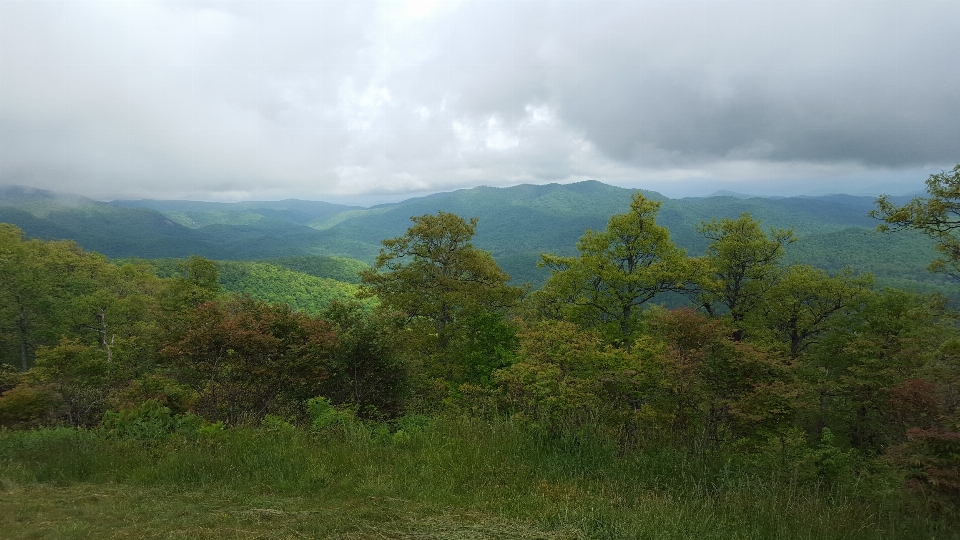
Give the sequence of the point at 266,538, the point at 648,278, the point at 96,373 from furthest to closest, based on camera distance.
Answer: the point at 648,278 < the point at 96,373 < the point at 266,538

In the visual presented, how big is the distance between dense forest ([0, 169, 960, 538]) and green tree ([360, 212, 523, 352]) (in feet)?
0.30

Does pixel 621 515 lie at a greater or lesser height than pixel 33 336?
greater

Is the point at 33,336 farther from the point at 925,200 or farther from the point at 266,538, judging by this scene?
the point at 925,200

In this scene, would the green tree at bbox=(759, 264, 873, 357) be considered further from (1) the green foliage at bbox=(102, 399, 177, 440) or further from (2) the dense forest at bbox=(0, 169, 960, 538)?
(1) the green foliage at bbox=(102, 399, 177, 440)

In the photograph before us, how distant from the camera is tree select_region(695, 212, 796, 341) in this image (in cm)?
2288

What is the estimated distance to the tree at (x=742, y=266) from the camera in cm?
2288

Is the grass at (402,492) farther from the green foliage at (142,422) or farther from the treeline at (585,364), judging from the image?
the treeline at (585,364)

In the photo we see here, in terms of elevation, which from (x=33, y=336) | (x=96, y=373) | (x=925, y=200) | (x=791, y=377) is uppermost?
(x=925, y=200)

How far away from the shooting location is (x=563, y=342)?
9.48 m

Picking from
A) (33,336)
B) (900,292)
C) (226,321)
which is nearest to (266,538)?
(226,321)

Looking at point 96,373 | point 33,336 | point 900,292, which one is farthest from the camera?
point 33,336

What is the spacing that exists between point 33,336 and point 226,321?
113ft

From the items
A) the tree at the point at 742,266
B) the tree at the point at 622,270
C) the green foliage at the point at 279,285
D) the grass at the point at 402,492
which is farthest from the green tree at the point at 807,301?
the green foliage at the point at 279,285

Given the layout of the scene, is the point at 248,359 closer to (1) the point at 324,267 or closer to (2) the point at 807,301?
(2) the point at 807,301
